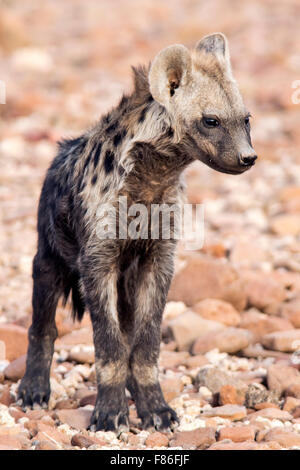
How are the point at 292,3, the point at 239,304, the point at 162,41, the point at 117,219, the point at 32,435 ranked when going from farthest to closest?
1. the point at 292,3
2. the point at 162,41
3. the point at 239,304
4. the point at 117,219
5. the point at 32,435

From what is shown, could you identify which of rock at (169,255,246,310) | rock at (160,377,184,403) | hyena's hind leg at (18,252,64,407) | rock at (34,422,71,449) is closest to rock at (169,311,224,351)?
rock at (169,255,246,310)

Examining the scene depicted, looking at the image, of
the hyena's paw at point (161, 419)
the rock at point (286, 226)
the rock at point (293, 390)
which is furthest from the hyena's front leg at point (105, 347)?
the rock at point (286, 226)

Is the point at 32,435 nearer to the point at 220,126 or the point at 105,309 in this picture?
the point at 105,309

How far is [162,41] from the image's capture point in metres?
24.0

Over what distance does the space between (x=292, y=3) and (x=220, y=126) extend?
22751 mm

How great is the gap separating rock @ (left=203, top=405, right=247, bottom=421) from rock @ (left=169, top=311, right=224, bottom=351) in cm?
156

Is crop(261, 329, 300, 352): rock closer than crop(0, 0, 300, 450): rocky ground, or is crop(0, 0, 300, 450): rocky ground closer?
crop(0, 0, 300, 450): rocky ground

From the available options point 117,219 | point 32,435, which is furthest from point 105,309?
point 32,435

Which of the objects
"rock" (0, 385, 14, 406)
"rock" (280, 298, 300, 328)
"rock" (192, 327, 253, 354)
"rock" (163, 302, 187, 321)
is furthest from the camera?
"rock" (163, 302, 187, 321)

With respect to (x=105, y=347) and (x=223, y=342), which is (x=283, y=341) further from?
(x=105, y=347)

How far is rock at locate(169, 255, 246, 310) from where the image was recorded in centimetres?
777

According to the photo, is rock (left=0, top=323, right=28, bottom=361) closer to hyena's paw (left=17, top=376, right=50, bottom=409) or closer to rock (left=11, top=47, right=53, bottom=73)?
hyena's paw (left=17, top=376, right=50, bottom=409)
